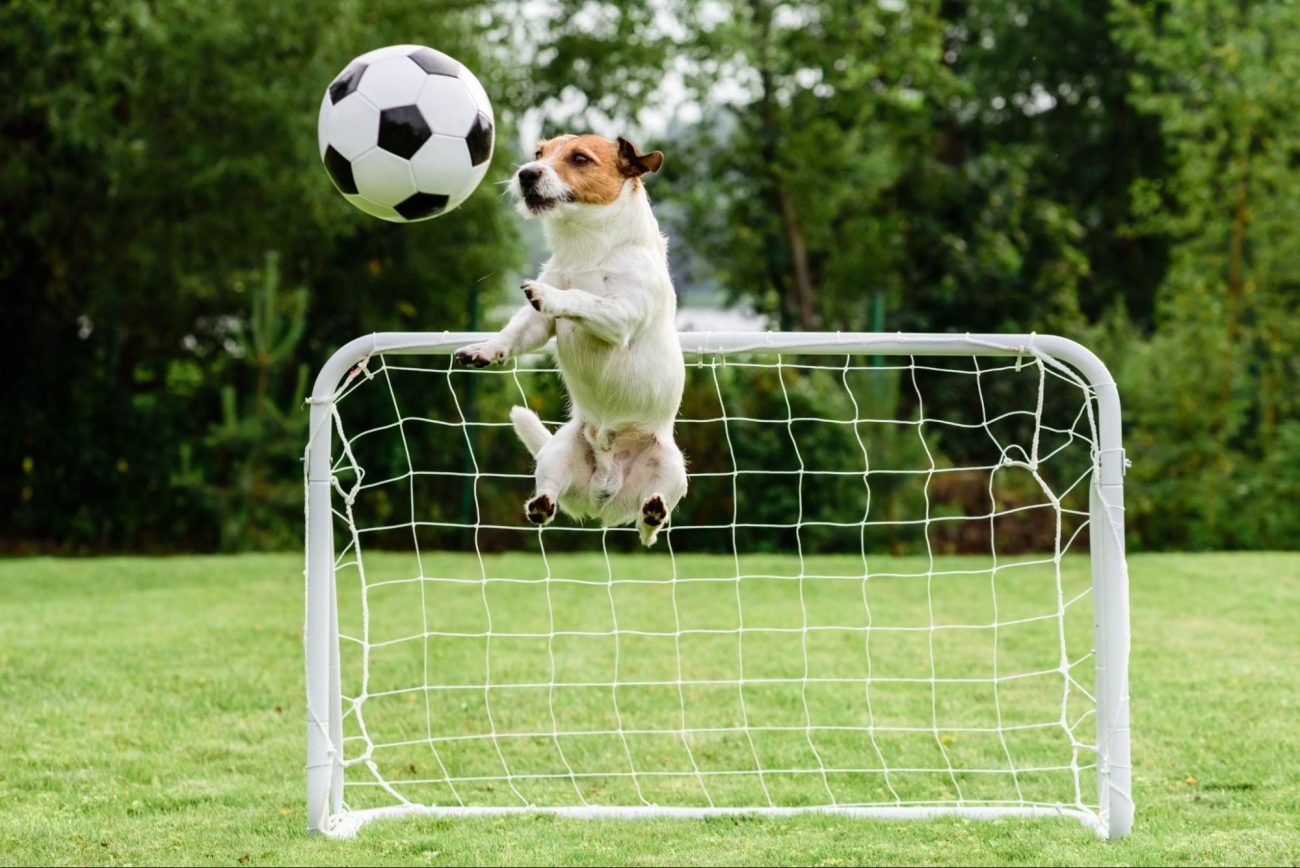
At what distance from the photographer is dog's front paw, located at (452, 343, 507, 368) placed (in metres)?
3.51

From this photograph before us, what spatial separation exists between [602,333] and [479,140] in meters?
0.93

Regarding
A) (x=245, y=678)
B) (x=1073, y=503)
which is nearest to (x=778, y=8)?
(x=1073, y=503)

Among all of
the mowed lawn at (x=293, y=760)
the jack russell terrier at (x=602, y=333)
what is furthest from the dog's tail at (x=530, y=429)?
the mowed lawn at (x=293, y=760)

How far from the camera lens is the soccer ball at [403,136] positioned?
4082 millimetres

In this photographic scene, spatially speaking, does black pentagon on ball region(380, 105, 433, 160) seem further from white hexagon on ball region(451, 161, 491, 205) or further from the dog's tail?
the dog's tail

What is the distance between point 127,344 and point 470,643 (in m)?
6.77

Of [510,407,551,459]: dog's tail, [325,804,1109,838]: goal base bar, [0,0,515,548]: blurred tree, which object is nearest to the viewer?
[510,407,551,459]: dog's tail

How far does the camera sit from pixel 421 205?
13.7 feet

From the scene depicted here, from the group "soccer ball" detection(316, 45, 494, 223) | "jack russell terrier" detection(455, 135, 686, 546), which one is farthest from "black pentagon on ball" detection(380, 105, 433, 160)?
"jack russell terrier" detection(455, 135, 686, 546)

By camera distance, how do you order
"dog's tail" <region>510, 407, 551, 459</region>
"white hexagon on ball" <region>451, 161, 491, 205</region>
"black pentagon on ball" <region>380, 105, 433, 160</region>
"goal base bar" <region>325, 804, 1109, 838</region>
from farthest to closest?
"goal base bar" <region>325, 804, 1109, 838</region>
"dog's tail" <region>510, 407, 551, 459</region>
"white hexagon on ball" <region>451, 161, 491, 205</region>
"black pentagon on ball" <region>380, 105, 433, 160</region>

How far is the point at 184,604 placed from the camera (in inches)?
363

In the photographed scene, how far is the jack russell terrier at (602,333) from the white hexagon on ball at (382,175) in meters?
0.47

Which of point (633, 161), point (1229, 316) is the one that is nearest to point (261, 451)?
point (633, 161)

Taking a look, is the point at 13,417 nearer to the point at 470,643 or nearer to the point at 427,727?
the point at 470,643
